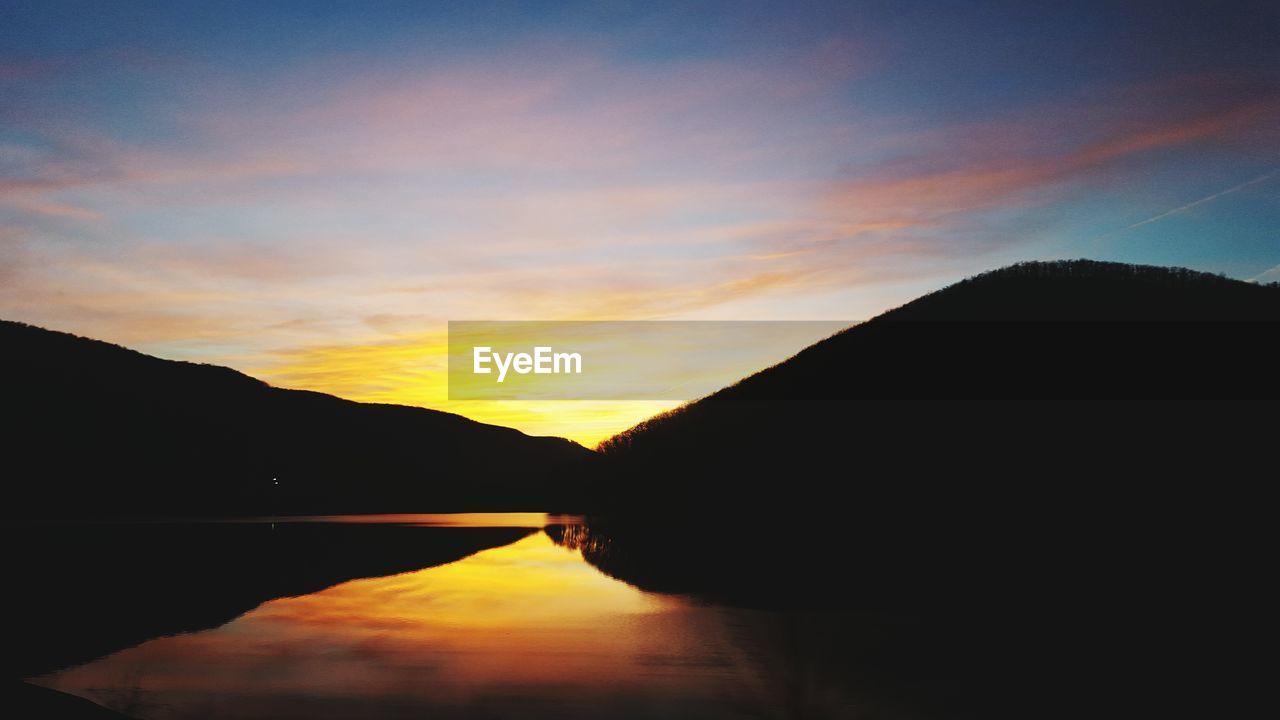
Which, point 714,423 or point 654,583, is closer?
point 654,583

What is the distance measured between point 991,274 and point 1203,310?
3290 cm

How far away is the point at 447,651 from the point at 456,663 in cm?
190

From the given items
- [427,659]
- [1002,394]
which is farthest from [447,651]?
[1002,394]

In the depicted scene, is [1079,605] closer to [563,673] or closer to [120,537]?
[563,673]

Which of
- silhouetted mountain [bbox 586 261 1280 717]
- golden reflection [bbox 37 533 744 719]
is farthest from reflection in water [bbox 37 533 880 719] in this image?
silhouetted mountain [bbox 586 261 1280 717]

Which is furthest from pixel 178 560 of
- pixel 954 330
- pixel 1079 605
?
pixel 954 330

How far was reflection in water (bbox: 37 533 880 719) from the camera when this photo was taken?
18.0 metres

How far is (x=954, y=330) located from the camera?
481 ft

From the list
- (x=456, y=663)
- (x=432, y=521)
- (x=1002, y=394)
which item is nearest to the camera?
(x=456, y=663)

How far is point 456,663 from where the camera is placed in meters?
22.6

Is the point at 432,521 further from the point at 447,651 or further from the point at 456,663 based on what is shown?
the point at 456,663

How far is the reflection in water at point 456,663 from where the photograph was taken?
1798 centimetres

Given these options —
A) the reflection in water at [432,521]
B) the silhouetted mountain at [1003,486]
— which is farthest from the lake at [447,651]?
the reflection in water at [432,521]

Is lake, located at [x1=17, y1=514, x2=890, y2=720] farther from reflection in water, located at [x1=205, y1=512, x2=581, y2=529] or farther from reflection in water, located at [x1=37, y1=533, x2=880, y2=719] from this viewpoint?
reflection in water, located at [x1=205, y1=512, x2=581, y2=529]
